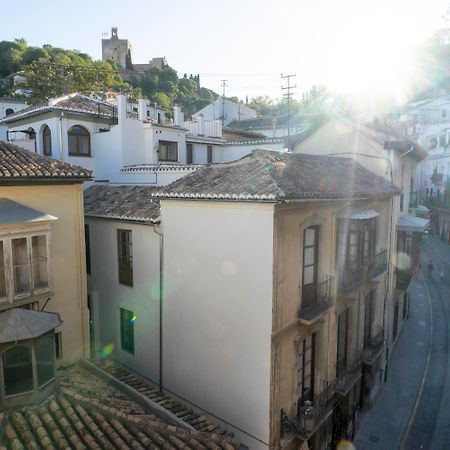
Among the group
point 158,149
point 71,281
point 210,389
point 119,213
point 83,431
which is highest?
point 158,149

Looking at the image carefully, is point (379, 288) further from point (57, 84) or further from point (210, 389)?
point (57, 84)

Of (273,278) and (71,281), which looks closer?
(273,278)

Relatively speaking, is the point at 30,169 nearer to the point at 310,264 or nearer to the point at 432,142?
the point at 310,264

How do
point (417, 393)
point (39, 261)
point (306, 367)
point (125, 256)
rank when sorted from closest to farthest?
1. point (39, 261)
2. point (306, 367)
3. point (125, 256)
4. point (417, 393)

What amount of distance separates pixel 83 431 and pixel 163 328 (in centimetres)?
540

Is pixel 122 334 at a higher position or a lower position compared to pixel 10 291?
lower

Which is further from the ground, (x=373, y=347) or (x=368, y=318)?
(x=368, y=318)

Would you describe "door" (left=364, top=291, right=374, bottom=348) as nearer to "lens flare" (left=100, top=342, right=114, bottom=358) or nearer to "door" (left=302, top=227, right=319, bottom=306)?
"door" (left=302, top=227, right=319, bottom=306)

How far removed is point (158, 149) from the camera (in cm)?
2356

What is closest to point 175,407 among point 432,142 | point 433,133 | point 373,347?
point 373,347

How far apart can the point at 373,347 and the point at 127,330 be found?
31.6ft

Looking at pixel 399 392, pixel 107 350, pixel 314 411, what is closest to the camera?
pixel 314 411

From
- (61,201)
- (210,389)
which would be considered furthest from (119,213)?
(210,389)

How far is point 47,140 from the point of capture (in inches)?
823
